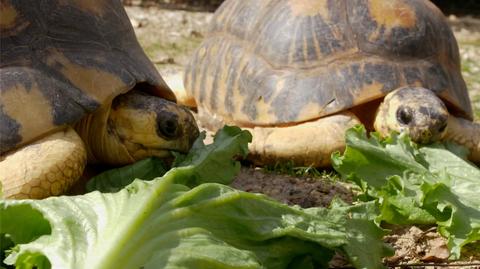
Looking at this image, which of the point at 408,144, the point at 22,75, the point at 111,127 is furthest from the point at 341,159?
the point at 22,75

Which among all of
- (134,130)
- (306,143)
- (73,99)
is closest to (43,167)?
(73,99)

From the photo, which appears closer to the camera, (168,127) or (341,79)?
(168,127)

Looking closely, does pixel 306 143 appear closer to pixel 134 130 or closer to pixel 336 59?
pixel 336 59

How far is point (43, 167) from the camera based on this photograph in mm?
2816

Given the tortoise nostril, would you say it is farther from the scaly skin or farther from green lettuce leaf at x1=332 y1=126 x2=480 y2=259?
the scaly skin

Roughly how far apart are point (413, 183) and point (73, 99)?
4.04 feet

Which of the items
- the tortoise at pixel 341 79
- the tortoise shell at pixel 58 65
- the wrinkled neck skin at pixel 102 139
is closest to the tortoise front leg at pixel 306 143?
the tortoise at pixel 341 79

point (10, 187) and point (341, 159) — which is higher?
point (10, 187)

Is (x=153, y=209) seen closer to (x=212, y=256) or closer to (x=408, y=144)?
(x=212, y=256)

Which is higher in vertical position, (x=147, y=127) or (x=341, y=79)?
(x=147, y=127)

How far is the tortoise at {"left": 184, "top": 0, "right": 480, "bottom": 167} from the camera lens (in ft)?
13.2

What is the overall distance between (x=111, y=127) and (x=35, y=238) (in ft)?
3.36

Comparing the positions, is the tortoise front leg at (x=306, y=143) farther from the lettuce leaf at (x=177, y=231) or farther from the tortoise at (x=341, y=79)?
the lettuce leaf at (x=177, y=231)

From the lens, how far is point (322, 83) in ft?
13.6
